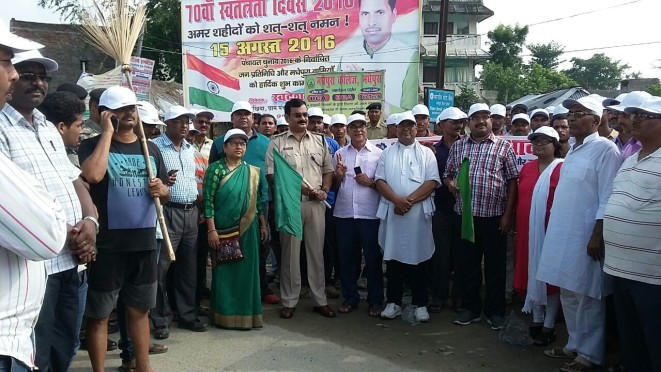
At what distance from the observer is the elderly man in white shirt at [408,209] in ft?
17.2

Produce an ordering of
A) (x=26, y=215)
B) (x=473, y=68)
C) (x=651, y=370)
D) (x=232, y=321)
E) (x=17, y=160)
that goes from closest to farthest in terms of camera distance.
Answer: (x=26, y=215) < (x=17, y=160) < (x=651, y=370) < (x=232, y=321) < (x=473, y=68)

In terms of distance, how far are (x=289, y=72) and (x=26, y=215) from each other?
36.6 feet

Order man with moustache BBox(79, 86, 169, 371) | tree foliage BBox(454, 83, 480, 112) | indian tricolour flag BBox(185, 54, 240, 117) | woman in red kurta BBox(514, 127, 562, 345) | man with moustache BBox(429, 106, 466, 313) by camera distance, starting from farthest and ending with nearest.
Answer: tree foliage BBox(454, 83, 480, 112) → indian tricolour flag BBox(185, 54, 240, 117) → man with moustache BBox(429, 106, 466, 313) → woman in red kurta BBox(514, 127, 562, 345) → man with moustache BBox(79, 86, 169, 371)

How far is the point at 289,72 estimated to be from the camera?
12453mm

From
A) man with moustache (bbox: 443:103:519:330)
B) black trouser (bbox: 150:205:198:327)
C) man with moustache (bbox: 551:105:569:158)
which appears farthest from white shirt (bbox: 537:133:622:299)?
black trouser (bbox: 150:205:198:327)

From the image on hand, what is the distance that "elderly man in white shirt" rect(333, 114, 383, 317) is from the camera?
5531 millimetres

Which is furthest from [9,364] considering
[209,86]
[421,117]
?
[209,86]

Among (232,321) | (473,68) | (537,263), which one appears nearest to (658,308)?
(537,263)

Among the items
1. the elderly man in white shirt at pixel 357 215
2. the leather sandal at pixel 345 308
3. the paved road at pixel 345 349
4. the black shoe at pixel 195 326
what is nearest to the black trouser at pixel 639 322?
the paved road at pixel 345 349

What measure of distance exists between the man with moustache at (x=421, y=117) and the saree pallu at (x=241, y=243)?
8.66 ft

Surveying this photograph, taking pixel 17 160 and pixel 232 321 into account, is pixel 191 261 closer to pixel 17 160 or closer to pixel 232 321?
pixel 232 321

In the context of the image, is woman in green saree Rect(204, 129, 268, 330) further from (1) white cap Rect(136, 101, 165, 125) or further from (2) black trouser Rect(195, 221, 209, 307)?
(1) white cap Rect(136, 101, 165, 125)

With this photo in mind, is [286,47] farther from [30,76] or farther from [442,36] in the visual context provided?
[30,76]

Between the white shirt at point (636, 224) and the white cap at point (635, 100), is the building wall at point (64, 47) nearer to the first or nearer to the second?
the white cap at point (635, 100)
